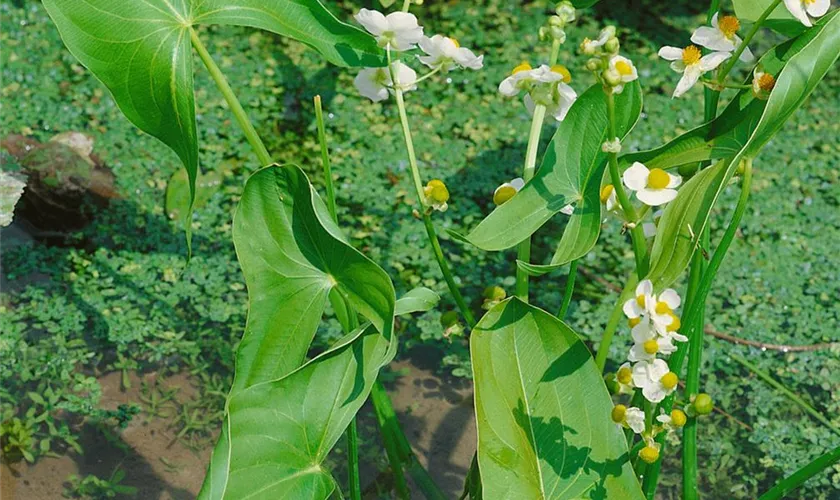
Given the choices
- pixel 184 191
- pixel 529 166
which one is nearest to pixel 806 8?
pixel 529 166

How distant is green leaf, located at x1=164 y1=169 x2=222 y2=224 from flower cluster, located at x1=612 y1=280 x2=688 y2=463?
1.19 meters

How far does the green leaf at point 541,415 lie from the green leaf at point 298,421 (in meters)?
0.12

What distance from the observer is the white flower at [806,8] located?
3.18 feet

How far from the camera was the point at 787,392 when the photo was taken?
171 cm

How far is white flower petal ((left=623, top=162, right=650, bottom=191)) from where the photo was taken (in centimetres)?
100

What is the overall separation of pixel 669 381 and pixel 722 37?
369 millimetres

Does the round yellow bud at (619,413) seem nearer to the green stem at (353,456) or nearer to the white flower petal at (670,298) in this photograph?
the white flower petal at (670,298)

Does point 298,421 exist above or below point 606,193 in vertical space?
below

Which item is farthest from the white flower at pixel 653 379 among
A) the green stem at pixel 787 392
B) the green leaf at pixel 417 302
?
the green stem at pixel 787 392

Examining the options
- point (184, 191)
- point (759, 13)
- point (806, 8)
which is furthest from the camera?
point (184, 191)

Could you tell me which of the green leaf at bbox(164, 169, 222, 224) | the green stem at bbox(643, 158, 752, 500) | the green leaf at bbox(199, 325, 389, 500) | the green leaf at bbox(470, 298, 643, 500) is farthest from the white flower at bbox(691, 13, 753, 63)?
the green leaf at bbox(164, 169, 222, 224)

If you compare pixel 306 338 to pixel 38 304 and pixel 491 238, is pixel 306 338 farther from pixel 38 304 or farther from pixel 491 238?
pixel 38 304

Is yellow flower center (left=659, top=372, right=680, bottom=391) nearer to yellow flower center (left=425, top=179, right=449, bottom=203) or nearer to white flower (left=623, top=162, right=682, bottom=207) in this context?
white flower (left=623, top=162, right=682, bottom=207)

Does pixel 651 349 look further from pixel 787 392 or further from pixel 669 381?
pixel 787 392
